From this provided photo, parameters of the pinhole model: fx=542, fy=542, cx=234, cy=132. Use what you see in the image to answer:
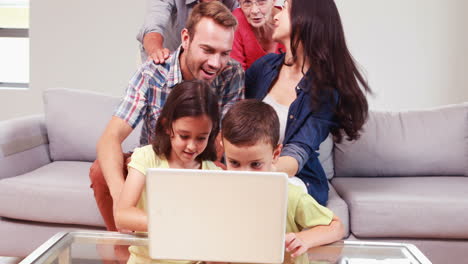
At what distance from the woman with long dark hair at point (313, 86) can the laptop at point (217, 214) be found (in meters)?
0.89

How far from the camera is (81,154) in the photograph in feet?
8.21

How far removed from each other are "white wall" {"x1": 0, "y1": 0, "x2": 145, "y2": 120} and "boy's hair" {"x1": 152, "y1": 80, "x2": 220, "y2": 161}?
94.1 inches

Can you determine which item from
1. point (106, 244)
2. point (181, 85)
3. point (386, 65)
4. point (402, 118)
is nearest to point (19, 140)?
point (181, 85)

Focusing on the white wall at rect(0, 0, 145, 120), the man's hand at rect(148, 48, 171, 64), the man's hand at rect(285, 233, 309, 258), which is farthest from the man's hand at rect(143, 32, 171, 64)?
the white wall at rect(0, 0, 145, 120)

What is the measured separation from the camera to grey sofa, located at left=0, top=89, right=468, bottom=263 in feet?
6.50

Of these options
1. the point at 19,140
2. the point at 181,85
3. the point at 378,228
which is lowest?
the point at 378,228

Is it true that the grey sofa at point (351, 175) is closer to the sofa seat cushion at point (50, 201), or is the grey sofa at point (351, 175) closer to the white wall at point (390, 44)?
the sofa seat cushion at point (50, 201)

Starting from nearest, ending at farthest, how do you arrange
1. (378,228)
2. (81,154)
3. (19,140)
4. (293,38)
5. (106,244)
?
(106,244)
(293,38)
(378,228)
(19,140)
(81,154)

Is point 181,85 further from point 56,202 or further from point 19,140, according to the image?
point 19,140

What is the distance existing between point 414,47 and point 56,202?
249cm

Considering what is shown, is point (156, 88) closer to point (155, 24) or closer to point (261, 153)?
point (155, 24)

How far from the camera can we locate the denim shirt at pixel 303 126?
1.72m

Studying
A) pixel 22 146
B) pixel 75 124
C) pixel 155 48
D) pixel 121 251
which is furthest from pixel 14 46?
pixel 121 251

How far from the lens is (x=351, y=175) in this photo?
2455mm
